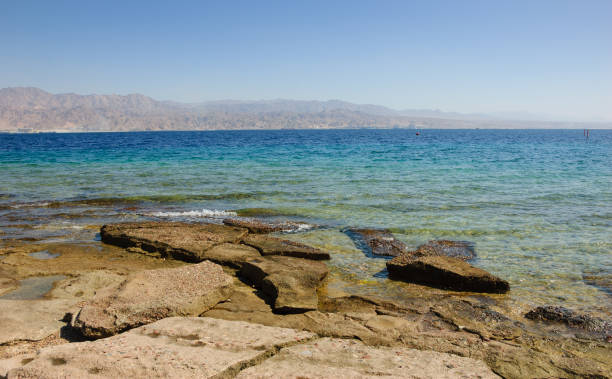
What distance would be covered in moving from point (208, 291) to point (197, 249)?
2.43 meters

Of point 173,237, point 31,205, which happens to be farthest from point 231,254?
→ point 31,205

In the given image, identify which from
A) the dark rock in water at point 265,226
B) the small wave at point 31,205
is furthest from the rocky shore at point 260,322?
the small wave at point 31,205

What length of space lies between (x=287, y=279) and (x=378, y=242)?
332cm

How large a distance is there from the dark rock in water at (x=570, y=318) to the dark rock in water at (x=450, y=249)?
221 centimetres

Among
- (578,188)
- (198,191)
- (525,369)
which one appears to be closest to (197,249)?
(525,369)

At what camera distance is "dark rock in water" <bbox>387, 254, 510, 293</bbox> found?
19.8 feet

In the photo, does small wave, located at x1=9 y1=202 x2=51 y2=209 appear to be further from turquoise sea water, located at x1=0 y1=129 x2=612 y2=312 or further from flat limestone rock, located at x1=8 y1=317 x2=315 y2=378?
flat limestone rock, located at x1=8 y1=317 x2=315 y2=378

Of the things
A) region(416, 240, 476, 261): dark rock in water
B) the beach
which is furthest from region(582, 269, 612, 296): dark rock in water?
region(416, 240, 476, 261): dark rock in water

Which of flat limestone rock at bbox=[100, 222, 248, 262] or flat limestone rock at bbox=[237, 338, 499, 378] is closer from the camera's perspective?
flat limestone rock at bbox=[237, 338, 499, 378]

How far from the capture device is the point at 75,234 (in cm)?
898

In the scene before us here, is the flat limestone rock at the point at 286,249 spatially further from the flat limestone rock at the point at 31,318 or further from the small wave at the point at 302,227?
the flat limestone rock at the point at 31,318

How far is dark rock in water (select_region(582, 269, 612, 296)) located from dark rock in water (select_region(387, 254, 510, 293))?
1.53 meters

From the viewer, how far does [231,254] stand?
7.05 metres

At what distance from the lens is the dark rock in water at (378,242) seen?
798 centimetres
